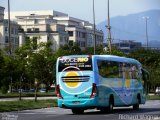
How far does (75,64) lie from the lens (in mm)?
26438

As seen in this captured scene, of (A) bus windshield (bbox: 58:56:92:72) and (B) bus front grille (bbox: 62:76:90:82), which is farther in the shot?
(A) bus windshield (bbox: 58:56:92:72)

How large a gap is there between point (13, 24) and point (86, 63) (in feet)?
400

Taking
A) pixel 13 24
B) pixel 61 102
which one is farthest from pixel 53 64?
pixel 13 24

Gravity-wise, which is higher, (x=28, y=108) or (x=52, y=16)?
(x=52, y=16)

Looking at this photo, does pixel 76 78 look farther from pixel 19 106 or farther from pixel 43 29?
pixel 43 29

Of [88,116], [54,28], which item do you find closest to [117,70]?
[88,116]

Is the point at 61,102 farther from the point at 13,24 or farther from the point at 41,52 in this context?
the point at 13,24

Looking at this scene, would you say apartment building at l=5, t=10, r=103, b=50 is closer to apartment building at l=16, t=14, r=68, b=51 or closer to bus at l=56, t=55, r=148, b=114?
apartment building at l=16, t=14, r=68, b=51

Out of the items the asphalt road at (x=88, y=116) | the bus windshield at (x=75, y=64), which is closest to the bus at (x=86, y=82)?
the bus windshield at (x=75, y=64)

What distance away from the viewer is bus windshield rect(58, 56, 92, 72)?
26266 millimetres

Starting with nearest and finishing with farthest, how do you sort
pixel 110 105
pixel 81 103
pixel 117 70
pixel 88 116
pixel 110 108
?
pixel 88 116 → pixel 81 103 → pixel 110 108 → pixel 110 105 → pixel 117 70

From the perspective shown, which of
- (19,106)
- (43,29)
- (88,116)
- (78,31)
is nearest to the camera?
(88,116)

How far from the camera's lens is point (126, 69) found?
30.3 meters

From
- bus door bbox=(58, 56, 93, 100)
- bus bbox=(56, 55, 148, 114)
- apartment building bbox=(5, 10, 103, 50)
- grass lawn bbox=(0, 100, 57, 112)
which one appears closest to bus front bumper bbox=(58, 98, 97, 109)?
bus bbox=(56, 55, 148, 114)
